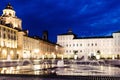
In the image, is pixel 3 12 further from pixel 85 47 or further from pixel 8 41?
pixel 85 47

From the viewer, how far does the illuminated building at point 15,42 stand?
6011 centimetres

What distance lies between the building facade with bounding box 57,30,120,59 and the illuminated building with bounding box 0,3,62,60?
20.9 metres

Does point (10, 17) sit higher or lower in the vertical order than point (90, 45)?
higher

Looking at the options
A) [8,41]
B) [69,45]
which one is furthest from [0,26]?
[69,45]

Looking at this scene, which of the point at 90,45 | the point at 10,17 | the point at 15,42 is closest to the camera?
the point at 15,42

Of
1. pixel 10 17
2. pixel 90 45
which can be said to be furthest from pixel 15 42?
pixel 90 45

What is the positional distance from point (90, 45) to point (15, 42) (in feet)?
202

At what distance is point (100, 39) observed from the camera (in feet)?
389

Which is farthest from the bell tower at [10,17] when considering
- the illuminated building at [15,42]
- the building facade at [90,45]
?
the building facade at [90,45]

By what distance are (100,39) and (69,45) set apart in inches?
676

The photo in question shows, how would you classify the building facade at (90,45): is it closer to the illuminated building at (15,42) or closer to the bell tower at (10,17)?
the illuminated building at (15,42)

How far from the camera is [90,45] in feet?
398

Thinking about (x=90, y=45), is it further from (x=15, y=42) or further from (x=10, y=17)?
(x=15, y=42)

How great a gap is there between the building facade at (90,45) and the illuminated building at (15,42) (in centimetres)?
2089
